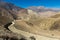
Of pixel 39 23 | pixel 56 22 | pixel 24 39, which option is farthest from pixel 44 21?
pixel 24 39

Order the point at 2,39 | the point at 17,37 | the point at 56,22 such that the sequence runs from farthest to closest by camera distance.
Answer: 1. the point at 56,22
2. the point at 17,37
3. the point at 2,39

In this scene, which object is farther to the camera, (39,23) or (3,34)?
(39,23)

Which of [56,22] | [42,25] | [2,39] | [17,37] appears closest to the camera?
[2,39]

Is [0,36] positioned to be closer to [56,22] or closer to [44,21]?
[56,22]

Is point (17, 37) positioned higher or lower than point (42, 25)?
lower

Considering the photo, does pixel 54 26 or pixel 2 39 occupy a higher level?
pixel 54 26

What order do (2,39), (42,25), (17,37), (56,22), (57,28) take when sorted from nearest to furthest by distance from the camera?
(2,39), (17,37), (57,28), (56,22), (42,25)

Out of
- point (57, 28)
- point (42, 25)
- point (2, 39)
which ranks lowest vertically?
point (2, 39)

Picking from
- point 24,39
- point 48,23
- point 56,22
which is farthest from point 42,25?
point 24,39

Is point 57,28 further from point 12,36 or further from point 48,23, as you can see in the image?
point 12,36
